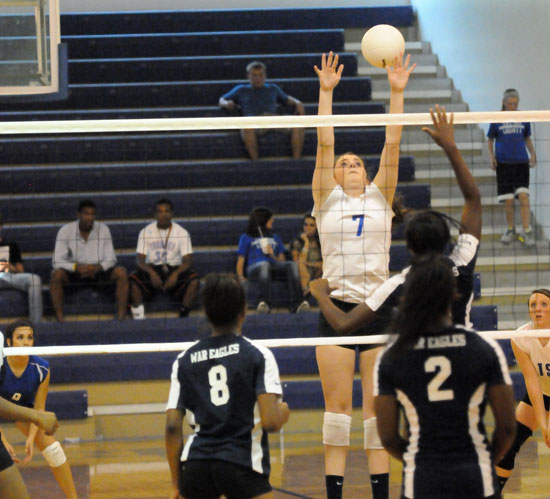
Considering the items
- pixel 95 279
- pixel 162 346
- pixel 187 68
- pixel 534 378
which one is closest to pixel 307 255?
pixel 95 279

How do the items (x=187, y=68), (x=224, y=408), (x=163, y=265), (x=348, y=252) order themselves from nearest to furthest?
1. (x=224, y=408)
2. (x=348, y=252)
3. (x=163, y=265)
4. (x=187, y=68)

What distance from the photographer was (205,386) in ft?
10.8

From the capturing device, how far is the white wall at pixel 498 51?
10.7 meters

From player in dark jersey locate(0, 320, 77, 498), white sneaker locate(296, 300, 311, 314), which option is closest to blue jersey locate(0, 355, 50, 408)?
player in dark jersey locate(0, 320, 77, 498)

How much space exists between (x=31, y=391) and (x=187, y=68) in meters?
7.75

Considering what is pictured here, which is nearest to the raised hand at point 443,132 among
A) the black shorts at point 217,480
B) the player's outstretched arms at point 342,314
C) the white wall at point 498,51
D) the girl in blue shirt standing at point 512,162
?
the player's outstretched arms at point 342,314

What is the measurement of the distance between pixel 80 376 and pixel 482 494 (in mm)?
6881

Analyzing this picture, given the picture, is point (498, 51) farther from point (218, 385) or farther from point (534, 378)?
point (218, 385)

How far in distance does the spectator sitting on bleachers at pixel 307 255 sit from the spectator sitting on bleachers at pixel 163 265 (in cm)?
104

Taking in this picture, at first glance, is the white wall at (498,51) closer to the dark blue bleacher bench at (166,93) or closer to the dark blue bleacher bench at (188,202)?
the dark blue bleacher bench at (166,93)

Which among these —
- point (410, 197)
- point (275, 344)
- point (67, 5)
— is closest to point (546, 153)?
point (410, 197)

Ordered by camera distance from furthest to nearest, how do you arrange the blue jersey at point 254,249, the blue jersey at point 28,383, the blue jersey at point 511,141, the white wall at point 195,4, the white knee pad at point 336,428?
the white wall at point 195,4 < the blue jersey at point 511,141 < the blue jersey at point 254,249 < the blue jersey at point 28,383 < the white knee pad at point 336,428

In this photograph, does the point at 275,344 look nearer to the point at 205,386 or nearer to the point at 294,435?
the point at 205,386

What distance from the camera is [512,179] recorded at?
1039 centimetres
